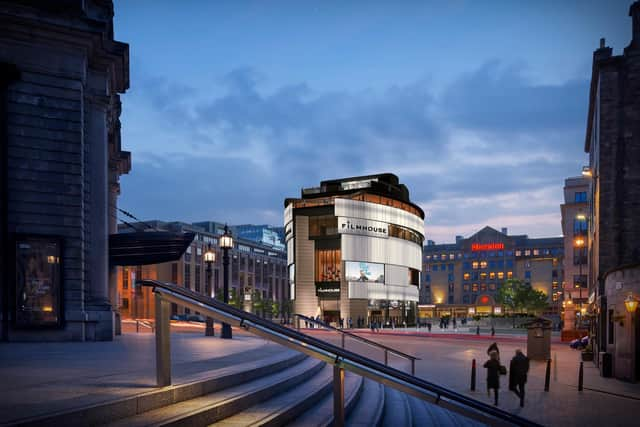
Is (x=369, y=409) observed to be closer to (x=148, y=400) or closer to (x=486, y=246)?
(x=148, y=400)

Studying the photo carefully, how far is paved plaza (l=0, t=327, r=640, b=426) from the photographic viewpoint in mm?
7199

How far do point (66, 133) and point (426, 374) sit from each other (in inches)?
671

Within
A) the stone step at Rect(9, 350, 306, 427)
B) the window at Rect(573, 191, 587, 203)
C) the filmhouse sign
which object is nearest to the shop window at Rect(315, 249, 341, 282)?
the filmhouse sign

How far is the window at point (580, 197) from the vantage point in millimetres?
92831

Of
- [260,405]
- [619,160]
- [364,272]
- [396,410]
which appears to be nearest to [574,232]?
[364,272]

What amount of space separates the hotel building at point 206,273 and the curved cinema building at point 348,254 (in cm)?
1102

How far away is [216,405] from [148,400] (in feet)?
2.79

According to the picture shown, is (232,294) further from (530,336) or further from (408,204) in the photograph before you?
(530,336)

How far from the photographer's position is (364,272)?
92.3m

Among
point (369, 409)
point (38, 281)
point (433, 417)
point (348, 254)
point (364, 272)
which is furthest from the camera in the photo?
point (364, 272)

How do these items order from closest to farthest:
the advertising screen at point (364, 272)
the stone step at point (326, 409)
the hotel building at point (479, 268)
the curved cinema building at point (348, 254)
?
the stone step at point (326, 409) < the curved cinema building at point (348, 254) < the advertising screen at point (364, 272) < the hotel building at point (479, 268)

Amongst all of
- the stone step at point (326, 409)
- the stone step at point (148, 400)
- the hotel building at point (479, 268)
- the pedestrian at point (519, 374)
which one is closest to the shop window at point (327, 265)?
the pedestrian at point (519, 374)

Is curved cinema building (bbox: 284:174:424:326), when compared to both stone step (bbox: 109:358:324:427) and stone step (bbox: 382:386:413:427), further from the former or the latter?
stone step (bbox: 109:358:324:427)

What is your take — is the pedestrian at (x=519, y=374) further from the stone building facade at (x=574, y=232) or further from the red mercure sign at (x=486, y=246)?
the red mercure sign at (x=486, y=246)
